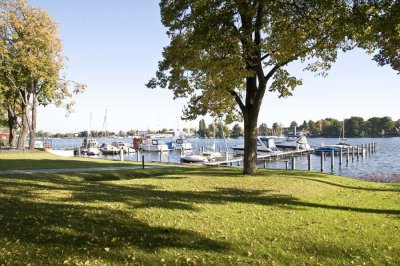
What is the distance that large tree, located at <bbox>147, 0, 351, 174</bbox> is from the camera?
1553 centimetres

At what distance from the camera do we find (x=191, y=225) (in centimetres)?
919

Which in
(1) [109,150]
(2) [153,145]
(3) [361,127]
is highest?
(3) [361,127]

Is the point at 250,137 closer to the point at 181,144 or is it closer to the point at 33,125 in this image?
the point at 33,125

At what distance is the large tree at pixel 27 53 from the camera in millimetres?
A: 35531

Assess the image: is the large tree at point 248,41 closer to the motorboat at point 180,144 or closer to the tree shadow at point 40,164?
the tree shadow at point 40,164

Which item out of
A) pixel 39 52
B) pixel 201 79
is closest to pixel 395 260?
pixel 201 79

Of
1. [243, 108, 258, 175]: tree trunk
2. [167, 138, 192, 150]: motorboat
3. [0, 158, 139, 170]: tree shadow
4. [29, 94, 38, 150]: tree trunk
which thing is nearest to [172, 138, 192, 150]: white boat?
[167, 138, 192, 150]: motorboat

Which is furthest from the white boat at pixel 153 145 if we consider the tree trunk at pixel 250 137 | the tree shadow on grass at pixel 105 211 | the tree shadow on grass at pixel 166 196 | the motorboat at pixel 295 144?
the tree shadow on grass at pixel 166 196

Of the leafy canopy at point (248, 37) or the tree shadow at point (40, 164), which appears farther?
the tree shadow at point (40, 164)

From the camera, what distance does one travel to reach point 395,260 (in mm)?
7496

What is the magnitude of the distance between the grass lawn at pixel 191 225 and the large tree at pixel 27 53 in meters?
24.0

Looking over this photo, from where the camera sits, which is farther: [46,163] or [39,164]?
[46,163]

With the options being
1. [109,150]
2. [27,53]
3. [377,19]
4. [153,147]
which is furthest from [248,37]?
[153,147]

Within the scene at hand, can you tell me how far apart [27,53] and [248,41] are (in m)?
27.3
